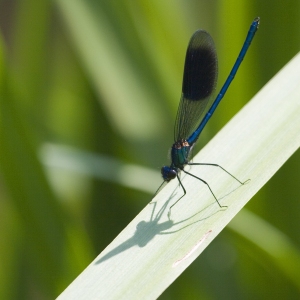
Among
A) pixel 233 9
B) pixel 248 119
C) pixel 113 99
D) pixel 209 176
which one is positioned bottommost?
pixel 113 99

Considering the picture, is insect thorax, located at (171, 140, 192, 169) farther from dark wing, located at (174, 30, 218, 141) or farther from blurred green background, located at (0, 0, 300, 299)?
blurred green background, located at (0, 0, 300, 299)

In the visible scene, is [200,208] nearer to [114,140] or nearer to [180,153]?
[180,153]

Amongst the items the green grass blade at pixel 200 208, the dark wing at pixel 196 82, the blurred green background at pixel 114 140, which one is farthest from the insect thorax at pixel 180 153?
the green grass blade at pixel 200 208

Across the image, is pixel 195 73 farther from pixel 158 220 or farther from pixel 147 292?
pixel 147 292

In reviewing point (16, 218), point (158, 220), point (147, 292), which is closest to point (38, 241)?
point (16, 218)

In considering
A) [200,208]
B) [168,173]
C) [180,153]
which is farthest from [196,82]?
[200,208]
